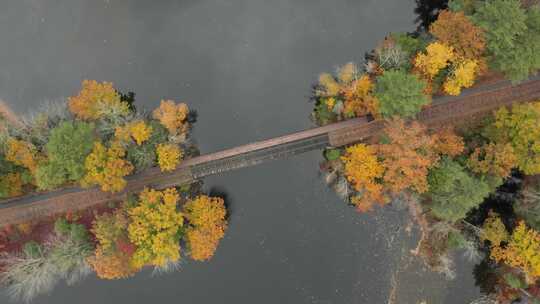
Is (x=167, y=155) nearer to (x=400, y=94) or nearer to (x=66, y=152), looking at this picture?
(x=66, y=152)


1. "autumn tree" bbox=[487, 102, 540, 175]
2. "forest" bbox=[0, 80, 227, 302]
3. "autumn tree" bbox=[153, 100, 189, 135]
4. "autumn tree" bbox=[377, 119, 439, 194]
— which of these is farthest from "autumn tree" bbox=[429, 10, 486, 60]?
"forest" bbox=[0, 80, 227, 302]

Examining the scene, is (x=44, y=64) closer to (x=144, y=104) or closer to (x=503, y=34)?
(x=144, y=104)

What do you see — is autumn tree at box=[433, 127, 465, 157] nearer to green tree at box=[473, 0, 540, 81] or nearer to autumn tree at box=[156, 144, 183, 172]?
green tree at box=[473, 0, 540, 81]

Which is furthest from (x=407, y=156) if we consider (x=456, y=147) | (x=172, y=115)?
(x=172, y=115)

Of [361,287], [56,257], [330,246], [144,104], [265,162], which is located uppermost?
[144,104]

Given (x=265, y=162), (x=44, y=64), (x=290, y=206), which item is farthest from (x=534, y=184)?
(x=44, y=64)

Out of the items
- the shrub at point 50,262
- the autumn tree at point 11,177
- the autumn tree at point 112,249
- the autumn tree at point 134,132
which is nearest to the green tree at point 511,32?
the autumn tree at point 134,132

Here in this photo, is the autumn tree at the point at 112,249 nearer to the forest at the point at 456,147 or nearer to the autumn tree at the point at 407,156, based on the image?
the forest at the point at 456,147

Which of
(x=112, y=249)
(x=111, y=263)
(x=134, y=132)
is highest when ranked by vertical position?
(x=134, y=132)
